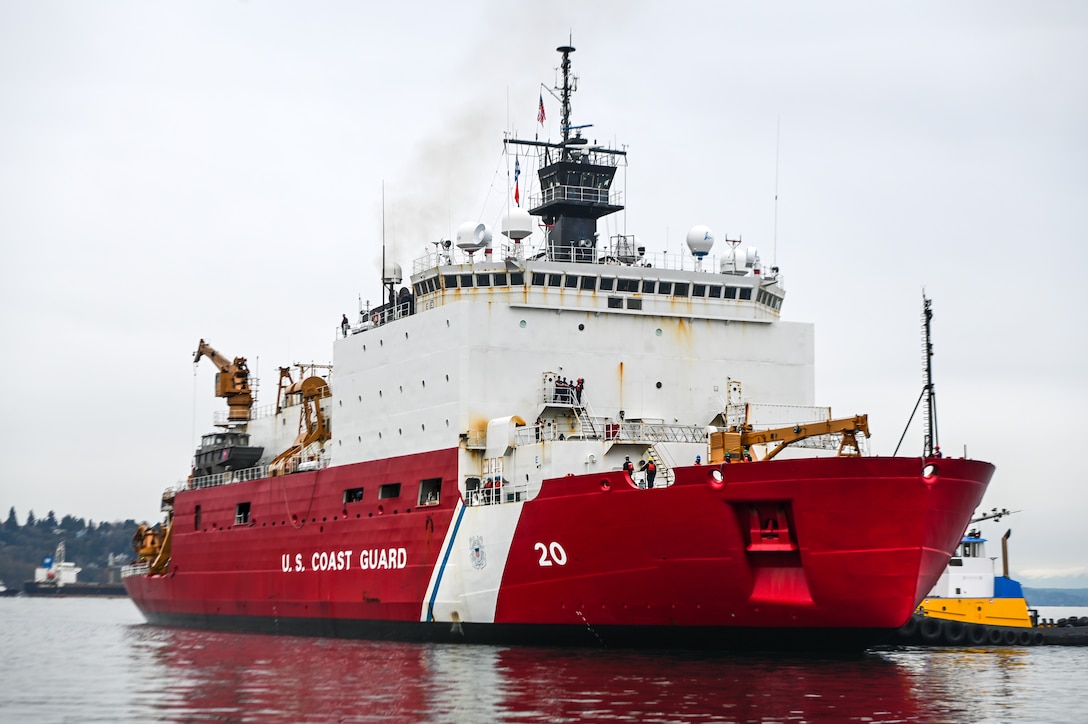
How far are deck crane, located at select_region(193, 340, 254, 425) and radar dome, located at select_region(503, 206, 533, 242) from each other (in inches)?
647

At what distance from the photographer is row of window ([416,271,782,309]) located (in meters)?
33.2

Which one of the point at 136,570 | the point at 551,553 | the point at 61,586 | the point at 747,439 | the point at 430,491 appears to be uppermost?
the point at 747,439

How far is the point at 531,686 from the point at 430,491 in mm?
10241

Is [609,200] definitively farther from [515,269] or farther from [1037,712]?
[1037,712]

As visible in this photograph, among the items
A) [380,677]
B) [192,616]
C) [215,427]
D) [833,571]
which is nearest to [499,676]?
[380,677]

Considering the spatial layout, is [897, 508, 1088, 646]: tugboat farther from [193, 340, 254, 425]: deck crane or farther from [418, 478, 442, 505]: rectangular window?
[193, 340, 254, 425]: deck crane

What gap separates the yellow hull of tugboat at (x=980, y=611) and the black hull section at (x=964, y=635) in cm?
14

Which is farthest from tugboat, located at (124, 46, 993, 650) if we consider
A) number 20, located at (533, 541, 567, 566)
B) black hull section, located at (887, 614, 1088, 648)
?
black hull section, located at (887, 614, 1088, 648)

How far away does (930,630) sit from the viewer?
1372 inches

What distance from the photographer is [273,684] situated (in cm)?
2495

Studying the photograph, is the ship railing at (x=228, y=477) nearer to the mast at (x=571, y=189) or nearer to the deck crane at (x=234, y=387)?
the deck crane at (x=234, y=387)

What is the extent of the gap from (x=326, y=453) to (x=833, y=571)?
1712cm

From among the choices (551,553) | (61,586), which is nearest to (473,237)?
(551,553)

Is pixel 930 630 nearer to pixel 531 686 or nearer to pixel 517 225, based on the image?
pixel 517 225
